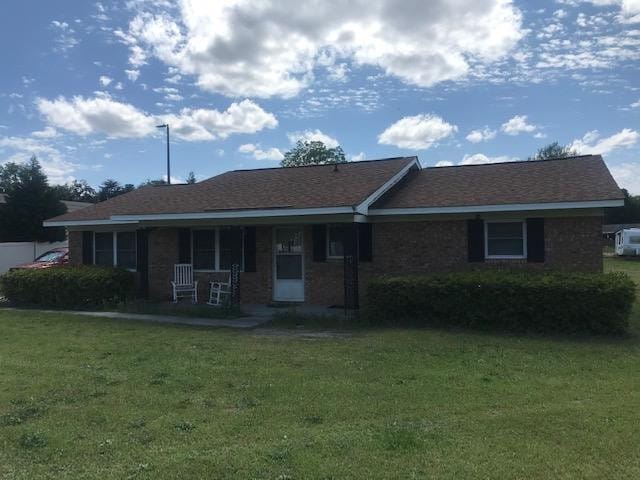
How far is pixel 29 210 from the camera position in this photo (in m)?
33.0

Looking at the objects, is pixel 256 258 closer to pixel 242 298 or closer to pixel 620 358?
pixel 242 298

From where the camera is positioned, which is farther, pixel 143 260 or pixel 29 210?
pixel 29 210

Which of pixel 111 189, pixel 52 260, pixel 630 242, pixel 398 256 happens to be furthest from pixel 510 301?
pixel 111 189

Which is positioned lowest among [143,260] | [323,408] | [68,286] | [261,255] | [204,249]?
[323,408]

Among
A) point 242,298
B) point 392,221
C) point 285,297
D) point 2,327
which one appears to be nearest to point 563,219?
point 392,221

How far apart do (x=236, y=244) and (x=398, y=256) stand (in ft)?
13.5

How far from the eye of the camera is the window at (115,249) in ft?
56.9

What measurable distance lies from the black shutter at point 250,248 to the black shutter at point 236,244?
1.05ft

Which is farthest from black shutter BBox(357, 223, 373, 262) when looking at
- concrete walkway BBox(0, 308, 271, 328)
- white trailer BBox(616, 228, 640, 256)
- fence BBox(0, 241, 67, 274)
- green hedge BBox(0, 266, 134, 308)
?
white trailer BBox(616, 228, 640, 256)

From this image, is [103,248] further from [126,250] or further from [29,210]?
[29,210]

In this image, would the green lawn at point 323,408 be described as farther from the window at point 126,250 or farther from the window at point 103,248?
the window at point 103,248

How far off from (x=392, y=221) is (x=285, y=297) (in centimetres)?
357

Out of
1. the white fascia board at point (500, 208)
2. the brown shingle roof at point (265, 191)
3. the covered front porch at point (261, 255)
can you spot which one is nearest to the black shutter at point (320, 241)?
the covered front porch at point (261, 255)

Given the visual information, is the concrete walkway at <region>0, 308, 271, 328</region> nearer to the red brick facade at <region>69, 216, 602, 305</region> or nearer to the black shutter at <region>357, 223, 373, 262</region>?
the red brick facade at <region>69, 216, 602, 305</region>
